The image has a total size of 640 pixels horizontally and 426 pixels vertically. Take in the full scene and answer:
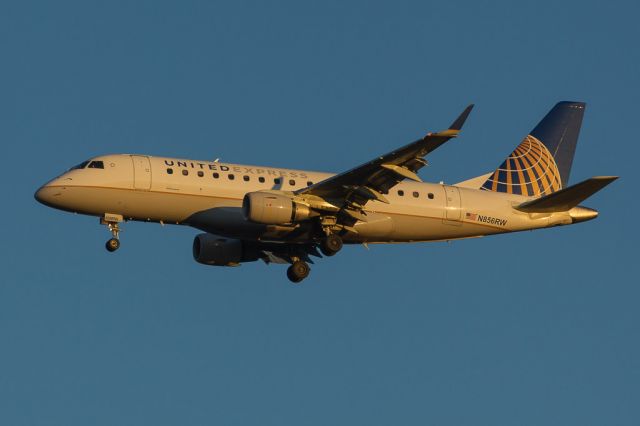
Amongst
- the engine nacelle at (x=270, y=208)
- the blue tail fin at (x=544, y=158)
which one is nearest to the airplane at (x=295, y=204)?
the engine nacelle at (x=270, y=208)

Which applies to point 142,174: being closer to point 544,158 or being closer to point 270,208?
point 270,208

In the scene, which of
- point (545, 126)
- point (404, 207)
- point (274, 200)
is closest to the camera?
point (274, 200)

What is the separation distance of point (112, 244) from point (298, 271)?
24.5 ft

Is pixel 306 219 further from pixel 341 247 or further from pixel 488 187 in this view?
pixel 488 187

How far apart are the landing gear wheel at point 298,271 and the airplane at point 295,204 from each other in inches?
2.0

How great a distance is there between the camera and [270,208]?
152ft

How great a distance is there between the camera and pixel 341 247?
161ft

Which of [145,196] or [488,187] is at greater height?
[488,187]

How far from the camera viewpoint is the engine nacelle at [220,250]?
173 ft

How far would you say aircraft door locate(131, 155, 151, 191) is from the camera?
156ft

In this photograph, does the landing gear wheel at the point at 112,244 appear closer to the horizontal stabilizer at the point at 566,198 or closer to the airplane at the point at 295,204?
the airplane at the point at 295,204

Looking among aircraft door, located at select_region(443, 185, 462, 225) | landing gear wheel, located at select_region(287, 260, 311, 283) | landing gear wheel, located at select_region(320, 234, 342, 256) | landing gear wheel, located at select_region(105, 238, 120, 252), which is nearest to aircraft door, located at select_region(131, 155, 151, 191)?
landing gear wheel, located at select_region(105, 238, 120, 252)

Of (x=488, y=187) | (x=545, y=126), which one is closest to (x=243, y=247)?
(x=488, y=187)

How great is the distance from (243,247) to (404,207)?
7.15 m
